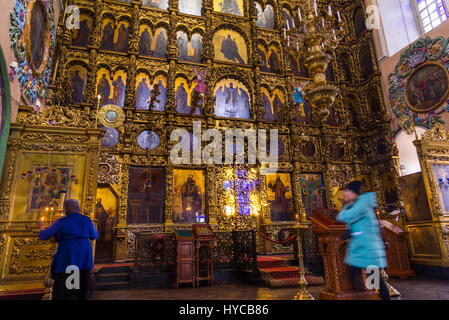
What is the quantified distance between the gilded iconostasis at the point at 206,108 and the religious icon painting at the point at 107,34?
6 centimetres

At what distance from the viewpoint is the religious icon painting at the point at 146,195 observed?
382 inches

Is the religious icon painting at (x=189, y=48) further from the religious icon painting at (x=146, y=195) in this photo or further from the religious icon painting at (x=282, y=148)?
the religious icon painting at (x=146, y=195)

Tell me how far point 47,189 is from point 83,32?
27.3ft

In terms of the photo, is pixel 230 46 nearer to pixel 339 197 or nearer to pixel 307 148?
pixel 307 148

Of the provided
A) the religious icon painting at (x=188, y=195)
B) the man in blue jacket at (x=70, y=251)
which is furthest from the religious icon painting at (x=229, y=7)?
the man in blue jacket at (x=70, y=251)

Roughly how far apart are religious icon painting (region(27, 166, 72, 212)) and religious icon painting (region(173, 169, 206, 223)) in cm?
476

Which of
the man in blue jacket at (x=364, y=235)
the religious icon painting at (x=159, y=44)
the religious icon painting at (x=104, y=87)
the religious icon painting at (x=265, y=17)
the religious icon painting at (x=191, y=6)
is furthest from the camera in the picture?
the religious icon painting at (x=265, y=17)

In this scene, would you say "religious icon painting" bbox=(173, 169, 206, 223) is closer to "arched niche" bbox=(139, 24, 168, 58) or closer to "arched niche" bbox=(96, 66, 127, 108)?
"arched niche" bbox=(96, 66, 127, 108)

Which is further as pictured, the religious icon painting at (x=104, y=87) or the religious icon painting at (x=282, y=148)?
the religious icon painting at (x=282, y=148)

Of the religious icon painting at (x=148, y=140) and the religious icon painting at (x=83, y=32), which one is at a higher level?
the religious icon painting at (x=83, y=32)

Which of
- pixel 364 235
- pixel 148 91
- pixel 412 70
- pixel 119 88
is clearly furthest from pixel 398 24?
pixel 364 235

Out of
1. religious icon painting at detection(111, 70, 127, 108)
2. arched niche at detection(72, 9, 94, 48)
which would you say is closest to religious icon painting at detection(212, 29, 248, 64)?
religious icon painting at detection(111, 70, 127, 108)

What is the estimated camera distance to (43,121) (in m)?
6.06

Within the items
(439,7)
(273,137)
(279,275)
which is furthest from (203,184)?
(439,7)
